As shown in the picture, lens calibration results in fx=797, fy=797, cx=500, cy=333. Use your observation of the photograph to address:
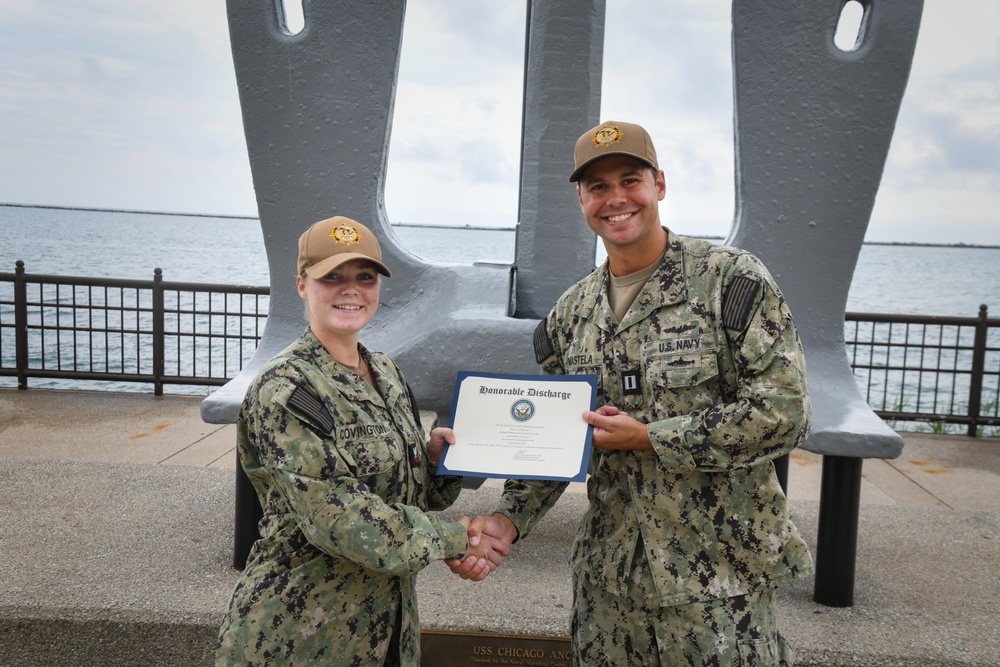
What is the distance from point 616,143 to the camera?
167 cm

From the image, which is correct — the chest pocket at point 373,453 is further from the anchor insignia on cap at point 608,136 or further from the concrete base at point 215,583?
the concrete base at point 215,583

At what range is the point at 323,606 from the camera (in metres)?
1.52

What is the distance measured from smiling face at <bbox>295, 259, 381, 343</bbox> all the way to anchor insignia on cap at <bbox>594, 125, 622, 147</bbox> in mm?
543

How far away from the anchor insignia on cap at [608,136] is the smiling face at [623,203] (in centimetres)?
3

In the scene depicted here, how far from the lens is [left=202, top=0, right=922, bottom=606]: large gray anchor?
256 centimetres

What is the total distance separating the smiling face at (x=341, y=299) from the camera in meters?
1.58

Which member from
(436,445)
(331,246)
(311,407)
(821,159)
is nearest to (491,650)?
(436,445)

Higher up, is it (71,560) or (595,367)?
(595,367)

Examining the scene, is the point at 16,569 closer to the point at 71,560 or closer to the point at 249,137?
the point at 71,560

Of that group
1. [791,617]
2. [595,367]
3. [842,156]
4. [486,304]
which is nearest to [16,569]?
[486,304]

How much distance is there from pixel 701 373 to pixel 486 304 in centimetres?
122

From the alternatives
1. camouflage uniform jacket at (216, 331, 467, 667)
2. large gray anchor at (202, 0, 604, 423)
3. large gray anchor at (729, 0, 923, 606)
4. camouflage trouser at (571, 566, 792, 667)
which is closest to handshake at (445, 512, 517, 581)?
camouflage uniform jacket at (216, 331, 467, 667)

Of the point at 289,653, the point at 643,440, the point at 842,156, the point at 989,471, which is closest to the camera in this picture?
the point at 289,653

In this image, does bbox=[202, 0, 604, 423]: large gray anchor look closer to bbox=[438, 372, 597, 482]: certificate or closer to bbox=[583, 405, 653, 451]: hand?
bbox=[438, 372, 597, 482]: certificate
